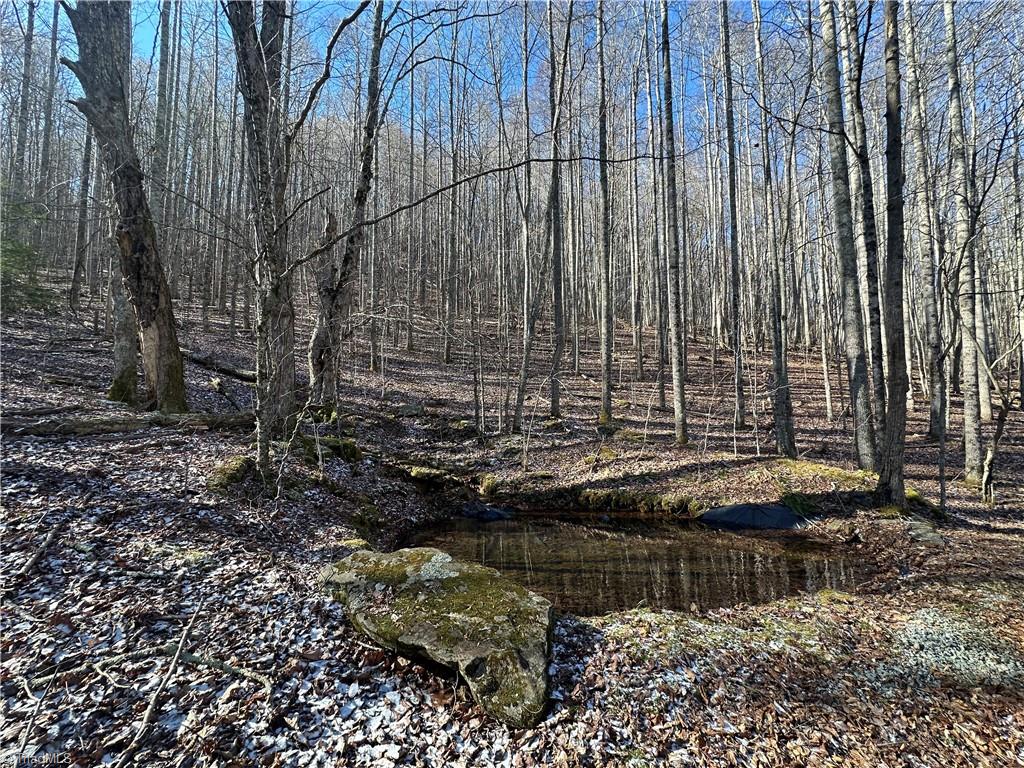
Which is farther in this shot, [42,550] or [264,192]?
[264,192]

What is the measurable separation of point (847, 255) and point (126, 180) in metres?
12.3

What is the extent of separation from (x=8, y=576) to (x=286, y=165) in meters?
4.11

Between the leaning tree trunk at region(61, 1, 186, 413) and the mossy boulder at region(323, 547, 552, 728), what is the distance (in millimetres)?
5910

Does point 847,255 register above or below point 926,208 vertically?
below

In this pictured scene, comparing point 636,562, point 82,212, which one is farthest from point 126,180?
Answer: point 82,212

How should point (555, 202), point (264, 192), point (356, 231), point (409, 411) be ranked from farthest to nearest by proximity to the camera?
point (409, 411) → point (555, 202) → point (356, 231) → point (264, 192)

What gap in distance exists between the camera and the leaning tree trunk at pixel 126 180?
7.23m

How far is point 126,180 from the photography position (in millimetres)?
7410

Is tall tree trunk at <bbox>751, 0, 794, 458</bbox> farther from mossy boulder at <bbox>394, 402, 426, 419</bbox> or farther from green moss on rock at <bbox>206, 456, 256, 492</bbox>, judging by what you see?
green moss on rock at <bbox>206, 456, 256, 492</bbox>

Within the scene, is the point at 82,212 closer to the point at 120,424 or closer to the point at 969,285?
the point at 120,424

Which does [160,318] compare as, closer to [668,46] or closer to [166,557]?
[166,557]

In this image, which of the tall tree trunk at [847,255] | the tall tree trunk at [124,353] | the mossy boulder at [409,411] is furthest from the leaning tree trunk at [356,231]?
the tall tree trunk at [847,255]

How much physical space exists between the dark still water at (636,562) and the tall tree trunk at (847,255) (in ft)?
10.7

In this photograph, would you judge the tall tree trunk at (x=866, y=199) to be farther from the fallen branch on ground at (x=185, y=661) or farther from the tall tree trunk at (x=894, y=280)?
the fallen branch on ground at (x=185, y=661)
